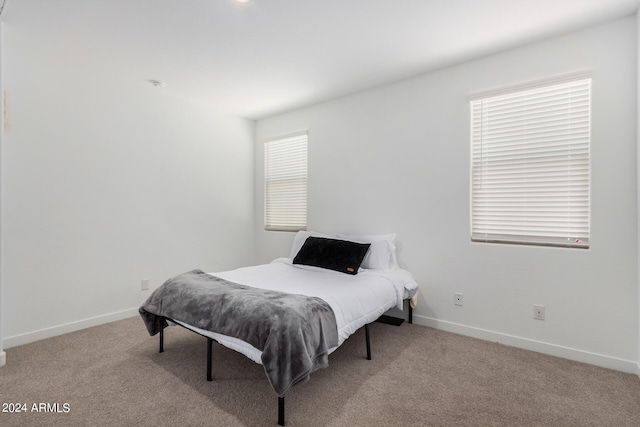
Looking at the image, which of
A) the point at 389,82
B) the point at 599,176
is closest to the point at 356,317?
the point at 599,176

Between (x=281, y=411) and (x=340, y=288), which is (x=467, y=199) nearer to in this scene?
(x=340, y=288)

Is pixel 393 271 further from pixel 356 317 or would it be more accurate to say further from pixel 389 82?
pixel 389 82

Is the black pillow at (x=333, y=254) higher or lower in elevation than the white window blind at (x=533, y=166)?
lower

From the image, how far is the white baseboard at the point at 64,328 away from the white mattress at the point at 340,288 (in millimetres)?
1441

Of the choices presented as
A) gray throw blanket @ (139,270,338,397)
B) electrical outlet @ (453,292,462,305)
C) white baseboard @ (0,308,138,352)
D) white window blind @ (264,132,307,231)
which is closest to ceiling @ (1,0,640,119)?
white window blind @ (264,132,307,231)

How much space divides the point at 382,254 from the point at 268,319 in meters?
1.73

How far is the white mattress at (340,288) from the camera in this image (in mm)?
2203

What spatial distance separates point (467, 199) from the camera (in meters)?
3.02

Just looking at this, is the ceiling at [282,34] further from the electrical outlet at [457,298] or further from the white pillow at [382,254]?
the electrical outlet at [457,298]

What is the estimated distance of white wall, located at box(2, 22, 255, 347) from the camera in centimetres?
283

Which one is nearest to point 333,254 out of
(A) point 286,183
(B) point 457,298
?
(B) point 457,298

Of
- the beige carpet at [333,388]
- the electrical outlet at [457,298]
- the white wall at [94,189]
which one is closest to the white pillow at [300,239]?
the white wall at [94,189]

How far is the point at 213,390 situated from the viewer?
2105mm

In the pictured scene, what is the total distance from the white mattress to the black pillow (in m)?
0.07
